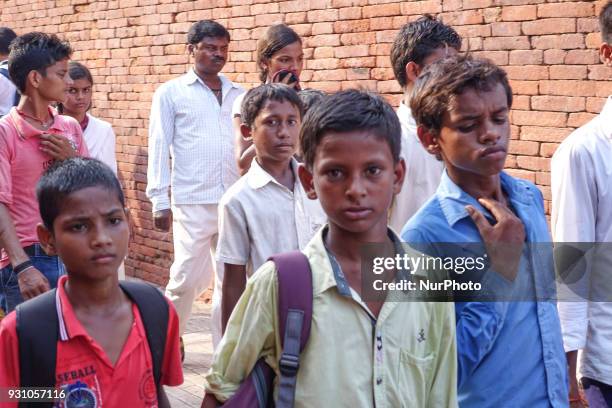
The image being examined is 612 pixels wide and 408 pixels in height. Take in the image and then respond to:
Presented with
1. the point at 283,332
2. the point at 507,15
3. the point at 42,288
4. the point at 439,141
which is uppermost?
the point at 507,15

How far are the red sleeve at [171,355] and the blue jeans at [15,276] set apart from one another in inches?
60.1

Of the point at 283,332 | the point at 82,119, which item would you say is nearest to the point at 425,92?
the point at 283,332

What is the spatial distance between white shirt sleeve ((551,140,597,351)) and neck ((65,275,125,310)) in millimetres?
1499

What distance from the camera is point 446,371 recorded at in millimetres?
2184

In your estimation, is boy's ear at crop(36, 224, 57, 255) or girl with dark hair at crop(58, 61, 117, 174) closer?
boy's ear at crop(36, 224, 57, 255)

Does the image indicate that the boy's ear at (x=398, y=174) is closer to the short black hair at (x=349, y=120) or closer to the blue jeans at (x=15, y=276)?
the short black hair at (x=349, y=120)

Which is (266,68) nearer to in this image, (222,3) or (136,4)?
(222,3)

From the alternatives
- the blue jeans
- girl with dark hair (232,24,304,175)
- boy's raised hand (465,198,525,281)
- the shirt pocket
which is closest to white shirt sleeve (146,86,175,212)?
girl with dark hair (232,24,304,175)

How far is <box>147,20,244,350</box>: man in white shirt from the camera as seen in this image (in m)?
5.62

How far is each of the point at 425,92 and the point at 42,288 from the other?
2.00 metres

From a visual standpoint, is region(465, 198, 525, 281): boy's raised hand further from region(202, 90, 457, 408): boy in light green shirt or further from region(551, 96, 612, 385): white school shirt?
region(551, 96, 612, 385): white school shirt

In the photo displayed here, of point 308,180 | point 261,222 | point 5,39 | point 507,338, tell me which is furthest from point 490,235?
point 5,39

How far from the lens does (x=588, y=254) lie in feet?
9.94

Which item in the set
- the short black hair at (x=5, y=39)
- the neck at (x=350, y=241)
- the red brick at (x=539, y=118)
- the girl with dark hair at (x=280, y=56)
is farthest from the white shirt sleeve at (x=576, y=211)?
the short black hair at (x=5, y=39)
